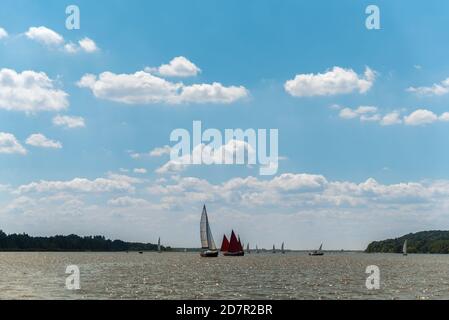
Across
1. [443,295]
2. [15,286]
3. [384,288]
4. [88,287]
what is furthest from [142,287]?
[443,295]

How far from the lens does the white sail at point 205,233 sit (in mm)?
187625

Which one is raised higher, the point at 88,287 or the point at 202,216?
the point at 202,216

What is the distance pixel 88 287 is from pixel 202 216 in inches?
4555

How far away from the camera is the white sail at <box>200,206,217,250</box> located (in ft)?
616

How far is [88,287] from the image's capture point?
72000 millimetres

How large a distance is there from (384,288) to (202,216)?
116294mm

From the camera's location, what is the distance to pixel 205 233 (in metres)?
191
